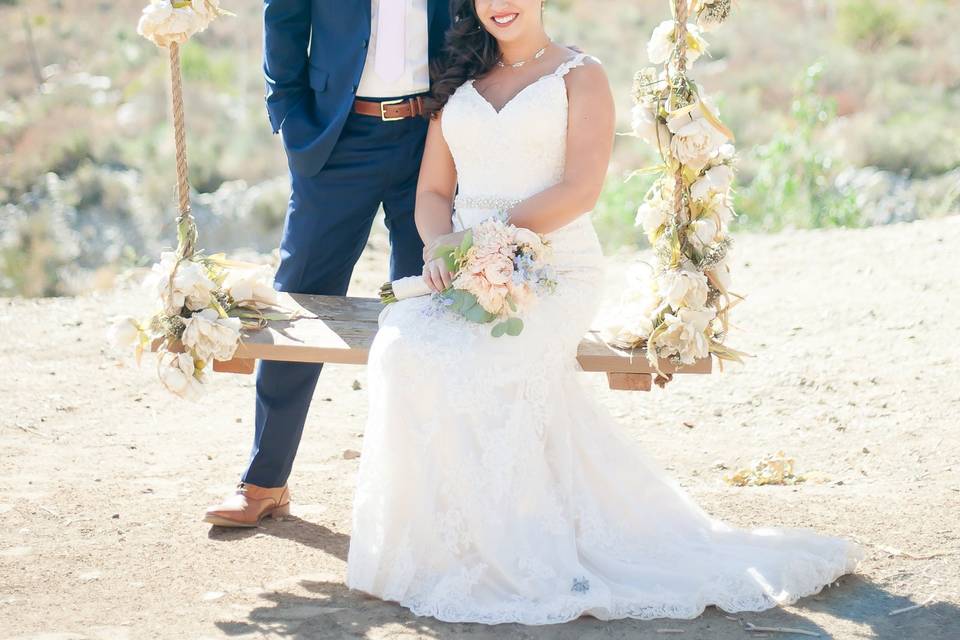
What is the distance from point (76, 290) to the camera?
10586 millimetres

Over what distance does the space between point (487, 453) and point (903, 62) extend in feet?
58.5

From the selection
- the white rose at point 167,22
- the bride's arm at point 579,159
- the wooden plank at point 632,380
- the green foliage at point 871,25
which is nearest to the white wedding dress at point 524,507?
the wooden plank at point 632,380

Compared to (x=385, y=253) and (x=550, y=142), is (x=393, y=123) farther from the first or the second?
(x=385, y=253)

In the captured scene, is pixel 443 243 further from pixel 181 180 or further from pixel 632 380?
pixel 181 180

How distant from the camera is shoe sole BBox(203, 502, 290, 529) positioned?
4031 mm

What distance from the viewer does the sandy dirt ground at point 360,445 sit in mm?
3297

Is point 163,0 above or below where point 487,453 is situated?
above

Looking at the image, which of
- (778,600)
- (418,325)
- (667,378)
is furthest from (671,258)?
(778,600)

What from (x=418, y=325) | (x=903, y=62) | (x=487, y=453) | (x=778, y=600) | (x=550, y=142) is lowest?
(x=778, y=600)

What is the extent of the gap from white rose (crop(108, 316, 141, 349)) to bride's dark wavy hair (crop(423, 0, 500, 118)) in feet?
4.01

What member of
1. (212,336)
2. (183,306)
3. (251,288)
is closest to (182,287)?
(183,306)

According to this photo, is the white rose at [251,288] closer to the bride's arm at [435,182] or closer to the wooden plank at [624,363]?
the bride's arm at [435,182]

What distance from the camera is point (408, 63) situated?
12.8 ft

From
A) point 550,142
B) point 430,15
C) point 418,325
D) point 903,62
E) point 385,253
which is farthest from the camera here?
point 903,62
